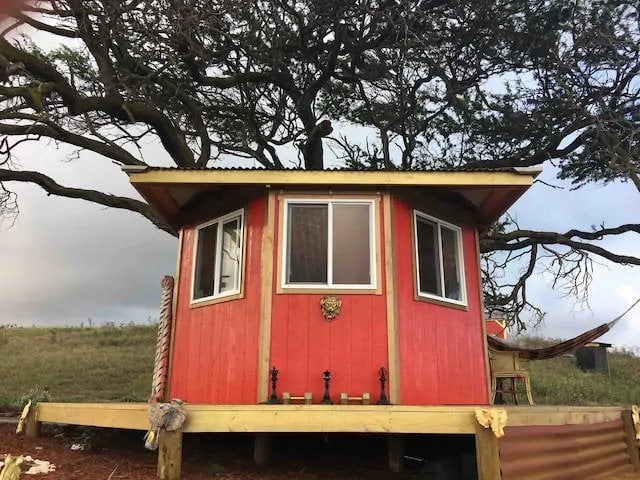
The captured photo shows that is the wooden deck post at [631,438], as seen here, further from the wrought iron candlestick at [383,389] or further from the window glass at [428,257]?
the wrought iron candlestick at [383,389]

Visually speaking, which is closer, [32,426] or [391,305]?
[391,305]

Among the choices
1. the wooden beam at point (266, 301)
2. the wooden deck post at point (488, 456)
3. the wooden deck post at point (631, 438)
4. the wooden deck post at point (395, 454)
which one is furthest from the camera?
the wooden deck post at point (631, 438)

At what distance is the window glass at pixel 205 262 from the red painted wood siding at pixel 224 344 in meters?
0.19

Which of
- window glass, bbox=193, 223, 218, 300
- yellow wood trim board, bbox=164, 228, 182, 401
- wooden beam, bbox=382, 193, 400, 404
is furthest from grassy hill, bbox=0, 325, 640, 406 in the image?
wooden beam, bbox=382, 193, 400, 404

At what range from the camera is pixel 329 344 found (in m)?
6.18

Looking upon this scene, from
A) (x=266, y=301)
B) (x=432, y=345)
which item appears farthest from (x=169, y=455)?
(x=432, y=345)

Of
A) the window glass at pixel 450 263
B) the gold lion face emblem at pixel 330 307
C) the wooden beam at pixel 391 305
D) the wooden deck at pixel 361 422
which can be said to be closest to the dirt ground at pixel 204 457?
the wooden deck at pixel 361 422

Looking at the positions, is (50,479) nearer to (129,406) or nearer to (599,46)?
(129,406)

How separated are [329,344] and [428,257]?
1673mm

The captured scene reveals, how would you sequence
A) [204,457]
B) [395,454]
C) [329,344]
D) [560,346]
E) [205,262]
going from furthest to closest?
[560,346], [205,262], [329,344], [204,457], [395,454]

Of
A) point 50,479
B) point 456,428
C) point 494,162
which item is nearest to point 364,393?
point 456,428

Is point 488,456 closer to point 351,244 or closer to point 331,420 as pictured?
point 331,420

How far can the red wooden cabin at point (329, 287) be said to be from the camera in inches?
242

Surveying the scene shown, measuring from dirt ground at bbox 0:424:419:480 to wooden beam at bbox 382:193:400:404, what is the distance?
0.89 meters
